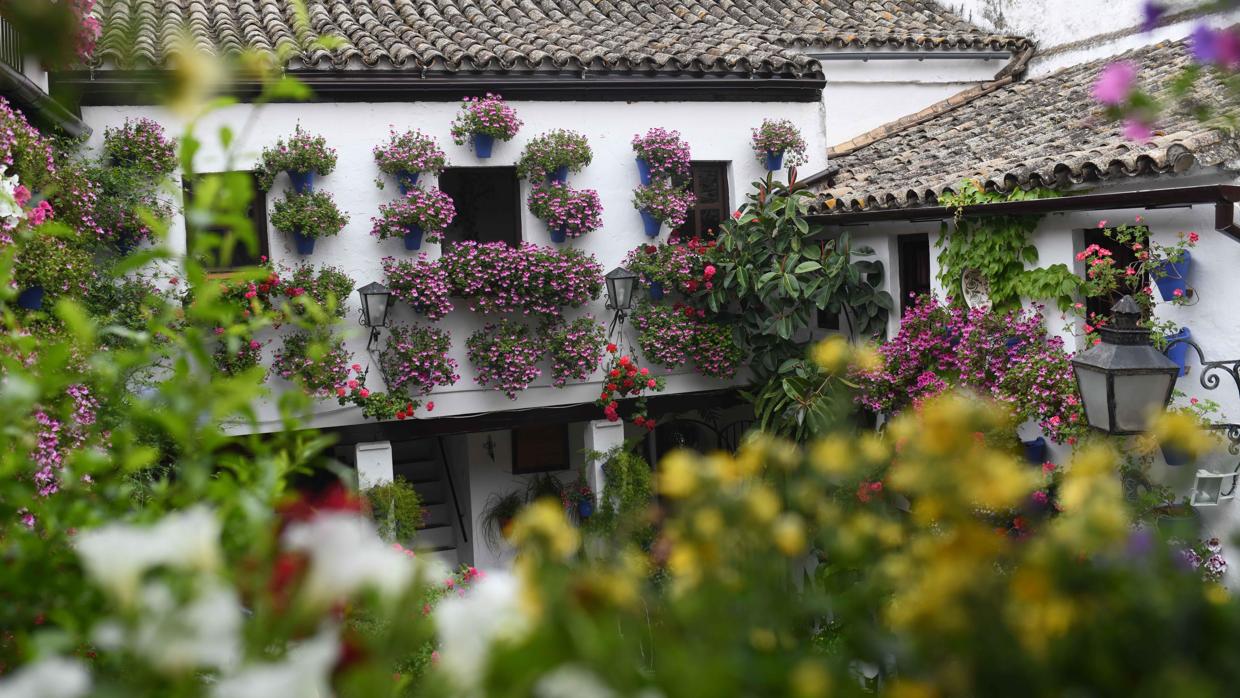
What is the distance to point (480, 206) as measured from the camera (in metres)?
11.5

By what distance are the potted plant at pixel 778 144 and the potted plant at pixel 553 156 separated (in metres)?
1.68

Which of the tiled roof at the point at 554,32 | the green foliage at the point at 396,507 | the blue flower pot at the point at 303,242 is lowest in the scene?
the green foliage at the point at 396,507

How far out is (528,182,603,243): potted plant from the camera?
9062mm

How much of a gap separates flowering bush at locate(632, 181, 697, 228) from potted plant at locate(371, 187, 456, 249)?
1.65 m

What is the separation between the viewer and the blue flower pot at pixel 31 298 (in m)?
6.01

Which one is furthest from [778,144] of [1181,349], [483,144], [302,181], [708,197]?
[1181,349]

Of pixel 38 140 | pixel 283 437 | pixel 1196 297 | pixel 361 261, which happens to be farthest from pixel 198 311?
pixel 361 261

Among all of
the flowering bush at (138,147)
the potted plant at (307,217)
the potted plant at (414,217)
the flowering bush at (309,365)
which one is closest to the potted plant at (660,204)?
the potted plant at (414,217)

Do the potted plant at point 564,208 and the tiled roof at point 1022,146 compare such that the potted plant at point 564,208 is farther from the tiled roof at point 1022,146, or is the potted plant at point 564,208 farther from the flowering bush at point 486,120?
the tiled roof at point 1022,146

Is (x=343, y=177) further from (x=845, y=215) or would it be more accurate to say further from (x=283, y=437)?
(x=283, y=437)

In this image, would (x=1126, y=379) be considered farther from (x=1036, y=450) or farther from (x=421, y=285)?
(x=421, y=285)

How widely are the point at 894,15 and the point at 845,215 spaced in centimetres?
368

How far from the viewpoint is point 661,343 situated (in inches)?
367

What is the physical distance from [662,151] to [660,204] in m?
0.48
